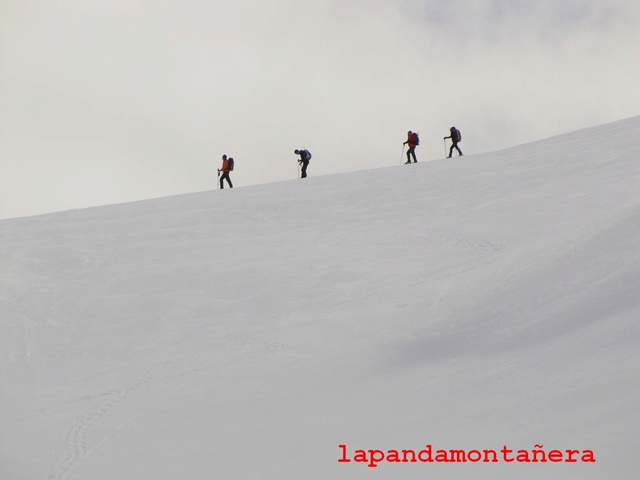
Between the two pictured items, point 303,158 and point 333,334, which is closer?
point 333,334

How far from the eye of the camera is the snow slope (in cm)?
799

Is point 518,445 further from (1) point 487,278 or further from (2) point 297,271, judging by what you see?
(2) point 297,271

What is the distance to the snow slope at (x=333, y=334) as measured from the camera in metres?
7.99

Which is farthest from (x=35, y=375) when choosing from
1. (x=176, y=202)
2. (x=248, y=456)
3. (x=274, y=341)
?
(x=176, y=202)

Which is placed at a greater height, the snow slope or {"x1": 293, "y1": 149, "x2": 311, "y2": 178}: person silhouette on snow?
{"x1": 293, "y1": 149, "x2": 311, "y2": 178}: person silhouette on snow

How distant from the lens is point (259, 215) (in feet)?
63.8

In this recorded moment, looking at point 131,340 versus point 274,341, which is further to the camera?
point 131,340

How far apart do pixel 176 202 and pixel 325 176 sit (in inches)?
149

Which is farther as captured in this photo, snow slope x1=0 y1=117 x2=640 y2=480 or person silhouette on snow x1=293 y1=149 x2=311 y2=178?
person silhouette on snow x1=293 y1=149 x2=311 y2=178

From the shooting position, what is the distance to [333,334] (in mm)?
11656

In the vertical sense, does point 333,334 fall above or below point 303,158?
below

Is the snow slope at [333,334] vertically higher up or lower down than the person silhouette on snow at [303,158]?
lower down

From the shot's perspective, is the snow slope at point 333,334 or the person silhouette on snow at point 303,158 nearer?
the snow slope at point 333,334

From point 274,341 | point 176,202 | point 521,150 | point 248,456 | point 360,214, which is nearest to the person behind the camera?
point 248,456
